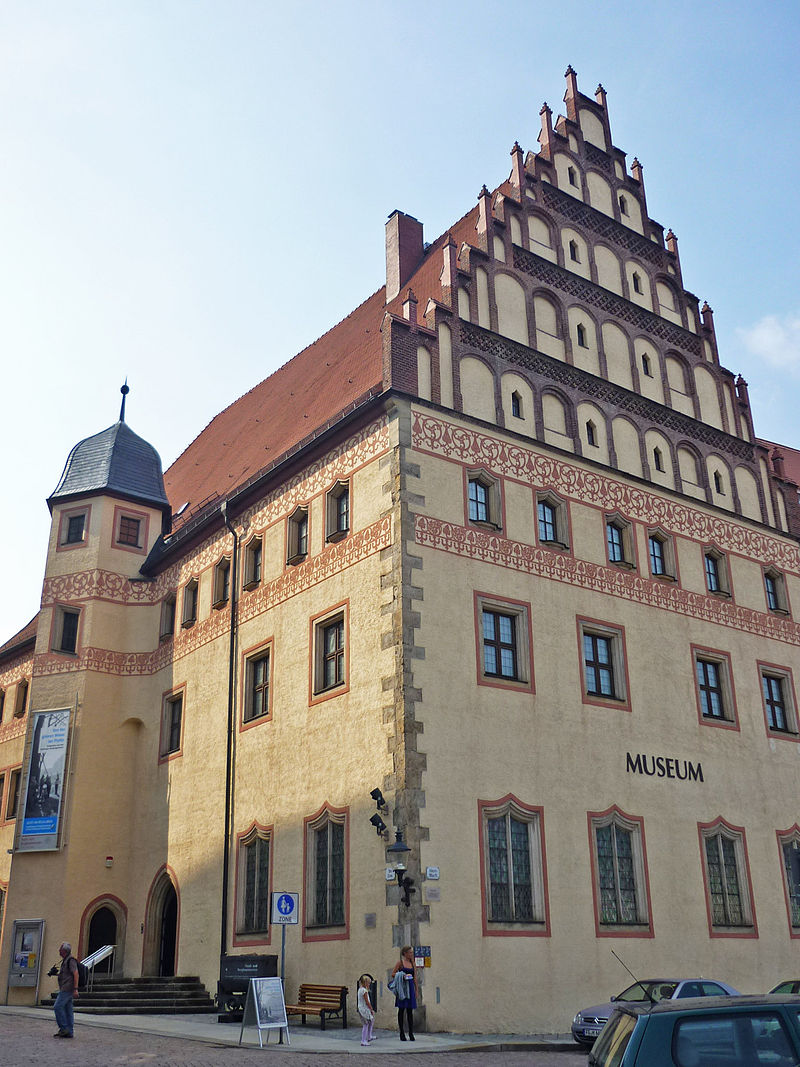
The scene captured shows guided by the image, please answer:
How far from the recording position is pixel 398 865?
1820 cm

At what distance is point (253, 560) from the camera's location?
86.1ft

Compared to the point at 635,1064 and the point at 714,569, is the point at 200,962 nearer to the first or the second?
the point at 714,569

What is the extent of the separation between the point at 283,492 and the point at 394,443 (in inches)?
188

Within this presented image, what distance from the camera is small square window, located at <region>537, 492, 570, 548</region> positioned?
23.4 meters

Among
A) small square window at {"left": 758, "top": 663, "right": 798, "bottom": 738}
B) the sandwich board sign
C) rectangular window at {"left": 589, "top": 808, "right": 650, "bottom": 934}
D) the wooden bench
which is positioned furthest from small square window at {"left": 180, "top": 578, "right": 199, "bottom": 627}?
small square window at {"left": 758, "top": 663, "right": 798, "bottom": 738}

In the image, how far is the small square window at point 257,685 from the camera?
24.1 metres

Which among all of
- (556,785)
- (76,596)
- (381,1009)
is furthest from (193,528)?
(381,1009)

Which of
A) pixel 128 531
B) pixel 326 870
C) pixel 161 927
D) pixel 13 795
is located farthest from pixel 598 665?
pixel 13 795

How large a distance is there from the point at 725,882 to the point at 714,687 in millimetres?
4564

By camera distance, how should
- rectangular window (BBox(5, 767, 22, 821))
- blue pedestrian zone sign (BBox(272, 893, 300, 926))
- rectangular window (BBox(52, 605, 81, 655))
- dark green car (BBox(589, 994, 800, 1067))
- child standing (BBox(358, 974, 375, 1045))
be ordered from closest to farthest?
dark green car (BBox(589, 994, 800, 1067)) → child standing (BBox(358, 974, 375, 1045)) → blue pedestrian zone sign (BBox(272, 893, 300, 926)) → rectangular window (BBox(52, 605, 81, 655)) → rectangular window (BBox(5, 767, 22, 821))

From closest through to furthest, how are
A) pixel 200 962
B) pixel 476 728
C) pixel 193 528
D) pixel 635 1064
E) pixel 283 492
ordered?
pixel 635 1064
pixel 476 728
pixel 200 962
pixel 283 492
pixel 193 528

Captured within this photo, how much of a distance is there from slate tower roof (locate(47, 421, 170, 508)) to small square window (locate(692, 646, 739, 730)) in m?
16.5

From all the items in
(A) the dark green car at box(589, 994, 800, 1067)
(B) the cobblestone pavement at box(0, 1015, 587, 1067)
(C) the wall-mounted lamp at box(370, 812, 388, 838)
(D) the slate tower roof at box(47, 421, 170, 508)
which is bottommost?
(B) the cobblestone pavement at box(0, 1015, 587, 1067)

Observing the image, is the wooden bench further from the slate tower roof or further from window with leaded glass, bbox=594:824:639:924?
the slate tower roof
